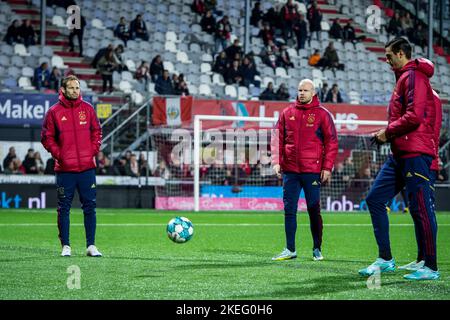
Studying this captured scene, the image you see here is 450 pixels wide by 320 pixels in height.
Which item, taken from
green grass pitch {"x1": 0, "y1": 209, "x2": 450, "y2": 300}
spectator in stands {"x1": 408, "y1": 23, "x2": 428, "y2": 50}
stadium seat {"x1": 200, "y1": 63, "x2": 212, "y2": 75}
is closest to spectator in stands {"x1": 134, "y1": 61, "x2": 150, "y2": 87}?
stadium seat {"x1": 200, "y1": 63, "x2": 212, "y2": 75}

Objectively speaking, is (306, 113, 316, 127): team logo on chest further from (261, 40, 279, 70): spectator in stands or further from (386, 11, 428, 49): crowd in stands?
(386, 11, 428, 49): crowd in stands

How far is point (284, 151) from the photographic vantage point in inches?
424

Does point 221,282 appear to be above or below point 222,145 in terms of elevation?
below

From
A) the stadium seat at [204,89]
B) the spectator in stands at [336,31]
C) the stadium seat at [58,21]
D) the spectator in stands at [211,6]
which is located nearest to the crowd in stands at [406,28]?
the spectator in stands at [336,31]

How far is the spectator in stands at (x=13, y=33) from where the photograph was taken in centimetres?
2781

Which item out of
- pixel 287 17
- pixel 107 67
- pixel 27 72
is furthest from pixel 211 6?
pixel 27 72

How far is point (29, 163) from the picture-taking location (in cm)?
2412

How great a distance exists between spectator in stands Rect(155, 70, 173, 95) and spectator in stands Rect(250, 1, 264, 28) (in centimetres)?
677

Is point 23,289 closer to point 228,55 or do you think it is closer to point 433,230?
point 433,230

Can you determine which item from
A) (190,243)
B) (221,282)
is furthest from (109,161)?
(221,282)

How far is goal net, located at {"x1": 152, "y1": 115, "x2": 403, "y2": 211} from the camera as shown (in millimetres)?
25094

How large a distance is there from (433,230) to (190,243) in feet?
17.6

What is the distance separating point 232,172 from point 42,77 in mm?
6074

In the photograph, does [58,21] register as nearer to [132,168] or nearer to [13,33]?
[13,33]
